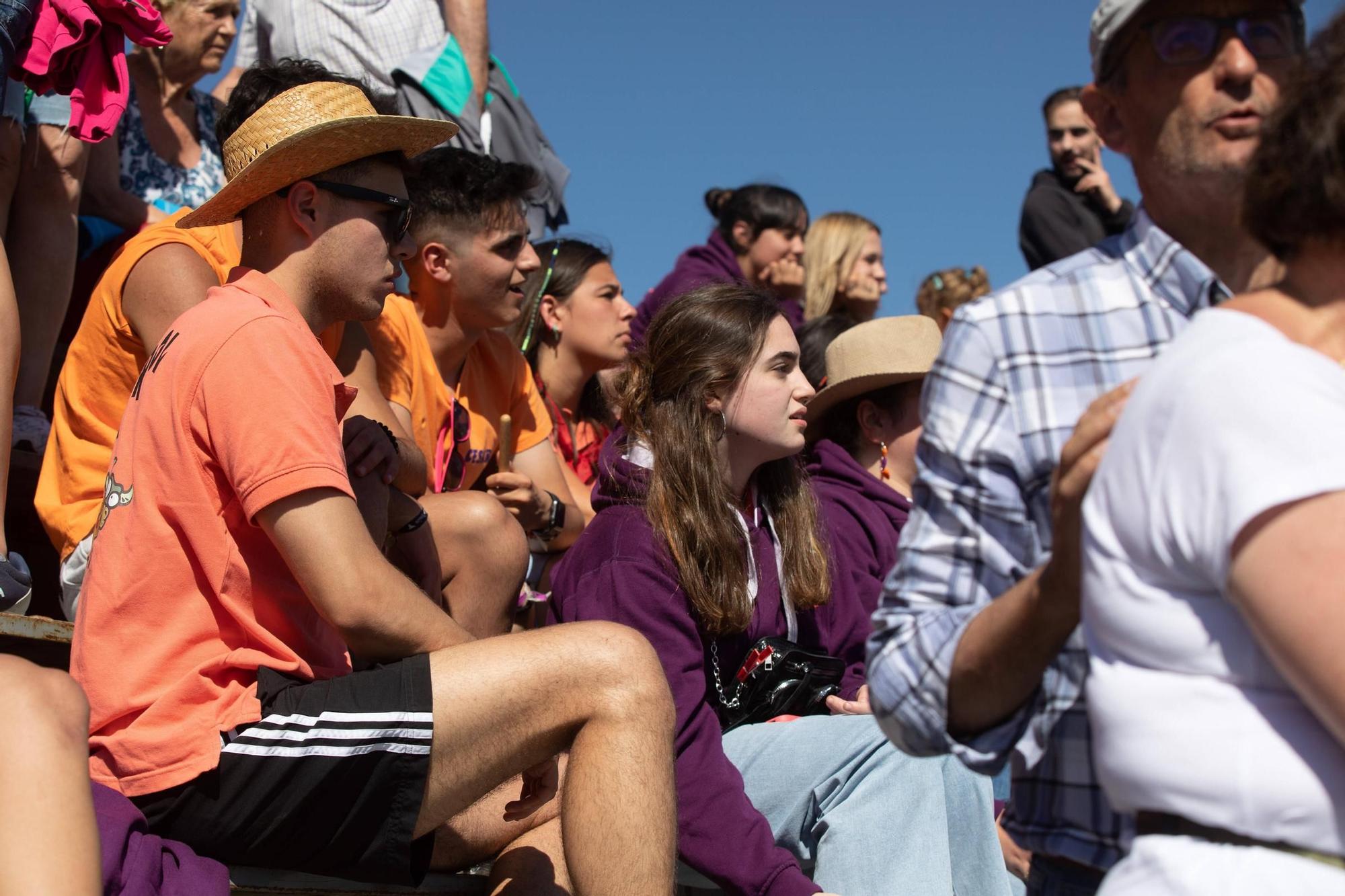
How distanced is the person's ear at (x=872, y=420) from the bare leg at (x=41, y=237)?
8.96ft

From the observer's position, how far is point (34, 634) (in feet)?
10.4

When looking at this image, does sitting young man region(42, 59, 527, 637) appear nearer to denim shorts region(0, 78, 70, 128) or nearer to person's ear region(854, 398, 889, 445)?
denim shorts region(0, 78, 70, 128)

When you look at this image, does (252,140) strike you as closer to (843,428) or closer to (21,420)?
(21,420)

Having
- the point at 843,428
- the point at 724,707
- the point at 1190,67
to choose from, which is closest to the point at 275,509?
the point at 724,707

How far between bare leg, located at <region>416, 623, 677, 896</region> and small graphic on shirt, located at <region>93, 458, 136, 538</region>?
691 millimetres

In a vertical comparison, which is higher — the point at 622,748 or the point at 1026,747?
the point at 1026,747

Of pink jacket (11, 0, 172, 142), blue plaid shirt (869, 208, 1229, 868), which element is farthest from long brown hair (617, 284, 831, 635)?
blue plaid shirt (869, 208, 1229, 868)

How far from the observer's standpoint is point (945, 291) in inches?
336

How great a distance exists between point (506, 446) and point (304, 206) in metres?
1.91

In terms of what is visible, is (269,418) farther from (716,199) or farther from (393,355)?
(716,199)

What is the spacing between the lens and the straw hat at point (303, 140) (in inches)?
128

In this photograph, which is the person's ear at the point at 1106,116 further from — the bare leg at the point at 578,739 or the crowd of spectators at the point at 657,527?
the bare leg at the point at 578,739

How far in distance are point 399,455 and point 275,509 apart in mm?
994

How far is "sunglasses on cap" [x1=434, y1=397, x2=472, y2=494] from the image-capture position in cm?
480
